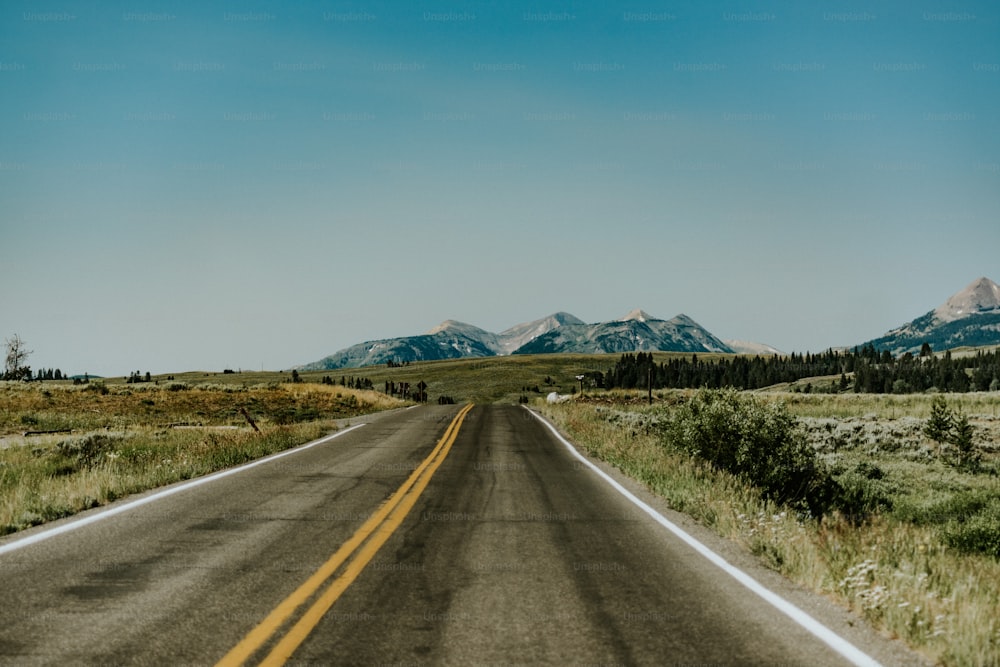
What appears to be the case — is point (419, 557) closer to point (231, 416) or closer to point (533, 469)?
point (533, 469)

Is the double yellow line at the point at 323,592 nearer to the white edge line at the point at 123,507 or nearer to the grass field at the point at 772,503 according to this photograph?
the white edge line at the point at 123,507

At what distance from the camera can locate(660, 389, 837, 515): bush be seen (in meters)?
18.2

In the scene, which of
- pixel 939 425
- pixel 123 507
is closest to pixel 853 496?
pixel 939 425

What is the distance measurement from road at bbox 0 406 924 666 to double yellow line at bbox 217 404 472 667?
0.06 ft

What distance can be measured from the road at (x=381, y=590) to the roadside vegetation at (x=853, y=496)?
0.49 metres

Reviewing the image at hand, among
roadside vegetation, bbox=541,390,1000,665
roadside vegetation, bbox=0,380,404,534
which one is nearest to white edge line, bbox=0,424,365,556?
roadside vegetation, bbox=0,380,404,534

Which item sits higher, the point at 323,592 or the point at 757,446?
the point at 323,592

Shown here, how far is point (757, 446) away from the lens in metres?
18.5

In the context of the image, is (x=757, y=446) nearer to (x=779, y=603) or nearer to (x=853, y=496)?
(x=853, y=496)

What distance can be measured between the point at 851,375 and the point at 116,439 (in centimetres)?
17459

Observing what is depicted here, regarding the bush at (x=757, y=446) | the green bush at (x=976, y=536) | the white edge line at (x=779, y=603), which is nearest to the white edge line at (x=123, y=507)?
the white edge line at (x=779, y=603)

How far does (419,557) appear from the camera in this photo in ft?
22.5

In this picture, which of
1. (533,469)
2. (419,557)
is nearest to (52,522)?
(419,557)

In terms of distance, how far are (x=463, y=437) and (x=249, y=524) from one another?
47.6 ft
